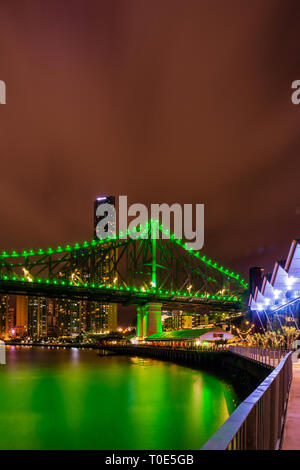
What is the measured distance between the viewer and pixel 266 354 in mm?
29578

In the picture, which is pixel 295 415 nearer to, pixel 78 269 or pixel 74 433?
pixel 74 433

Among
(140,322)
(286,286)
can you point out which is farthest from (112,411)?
(140,322)

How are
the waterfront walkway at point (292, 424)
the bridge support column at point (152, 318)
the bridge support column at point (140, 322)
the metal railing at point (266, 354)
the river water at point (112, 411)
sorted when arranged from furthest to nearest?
the bridge support column at point (140, 322), the bridge support column at point (152, 318), the metal railing at point (266, 354), the river water at point (112, 411), the waterfront walkway at point (292, 424)

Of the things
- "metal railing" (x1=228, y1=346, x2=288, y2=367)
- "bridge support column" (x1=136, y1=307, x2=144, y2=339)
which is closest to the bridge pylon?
"bridge support column" (x1=136, y1=307, x2=144, y2=339)

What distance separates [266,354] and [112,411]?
35.0 ft

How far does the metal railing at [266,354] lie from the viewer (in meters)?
25.3

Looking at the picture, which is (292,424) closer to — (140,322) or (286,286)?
(286,286)

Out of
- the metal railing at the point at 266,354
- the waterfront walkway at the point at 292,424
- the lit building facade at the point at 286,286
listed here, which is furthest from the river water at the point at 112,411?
the waterfront walkway at the point at 292,424

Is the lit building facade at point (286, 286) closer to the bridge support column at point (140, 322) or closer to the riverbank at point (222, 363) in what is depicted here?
the riverbank at point (222, 363)

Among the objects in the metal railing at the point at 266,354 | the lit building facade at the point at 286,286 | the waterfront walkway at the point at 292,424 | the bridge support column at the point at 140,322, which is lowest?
the bridge support column at the point at 140,322

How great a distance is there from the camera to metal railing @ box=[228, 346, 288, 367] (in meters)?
25.3

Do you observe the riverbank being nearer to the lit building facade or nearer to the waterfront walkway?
the lit building facade

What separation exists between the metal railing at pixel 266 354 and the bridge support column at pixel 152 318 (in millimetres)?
50044
